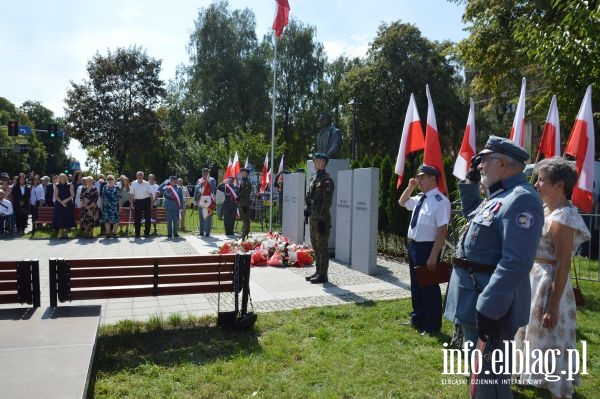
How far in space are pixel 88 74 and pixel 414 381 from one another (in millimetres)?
40933

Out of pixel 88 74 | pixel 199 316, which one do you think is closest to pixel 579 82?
pixel 199 316

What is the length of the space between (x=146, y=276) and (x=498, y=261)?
12.1 ft

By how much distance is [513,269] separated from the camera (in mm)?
2582

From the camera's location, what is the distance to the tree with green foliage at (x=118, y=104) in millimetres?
38625

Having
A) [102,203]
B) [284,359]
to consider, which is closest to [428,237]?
[284,359]

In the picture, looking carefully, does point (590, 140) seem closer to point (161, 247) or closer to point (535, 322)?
point (535, 322)

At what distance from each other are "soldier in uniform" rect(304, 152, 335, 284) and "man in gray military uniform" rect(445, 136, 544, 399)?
5.05 m

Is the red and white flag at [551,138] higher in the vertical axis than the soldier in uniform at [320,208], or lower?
higher

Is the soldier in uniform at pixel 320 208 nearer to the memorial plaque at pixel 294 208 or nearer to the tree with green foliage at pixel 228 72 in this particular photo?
the memorial plaque at pixel 294 208

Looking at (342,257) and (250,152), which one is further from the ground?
(250,152)

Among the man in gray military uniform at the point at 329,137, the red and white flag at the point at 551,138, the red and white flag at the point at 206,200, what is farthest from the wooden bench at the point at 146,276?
the red and white flag at the point at 206,200

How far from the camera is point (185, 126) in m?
40.3

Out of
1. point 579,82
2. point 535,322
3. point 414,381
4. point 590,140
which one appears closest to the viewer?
point 535,322

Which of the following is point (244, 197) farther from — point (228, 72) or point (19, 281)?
point (228, 72)
